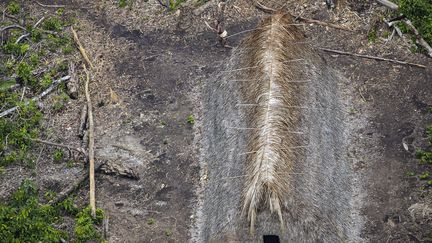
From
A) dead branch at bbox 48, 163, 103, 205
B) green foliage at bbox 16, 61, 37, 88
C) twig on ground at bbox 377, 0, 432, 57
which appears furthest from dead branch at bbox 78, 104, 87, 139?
twig on ground at bbox 377, 0, 432, 57

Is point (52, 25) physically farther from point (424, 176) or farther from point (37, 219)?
point (424, 176)

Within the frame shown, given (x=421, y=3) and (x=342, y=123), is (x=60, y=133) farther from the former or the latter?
(x=421, y=3)

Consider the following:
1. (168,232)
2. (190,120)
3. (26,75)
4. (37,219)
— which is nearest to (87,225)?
(37,219)

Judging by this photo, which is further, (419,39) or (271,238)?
(419,39)

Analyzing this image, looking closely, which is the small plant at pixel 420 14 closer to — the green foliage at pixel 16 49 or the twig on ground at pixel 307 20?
the twig on ground at pixel 307 20

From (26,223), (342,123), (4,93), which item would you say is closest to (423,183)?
(342,123)

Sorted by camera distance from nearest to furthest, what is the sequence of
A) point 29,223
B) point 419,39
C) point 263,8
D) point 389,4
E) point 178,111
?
point 29,223 → point 178,111 → point 419,39 → point 389,4 → point 263,8

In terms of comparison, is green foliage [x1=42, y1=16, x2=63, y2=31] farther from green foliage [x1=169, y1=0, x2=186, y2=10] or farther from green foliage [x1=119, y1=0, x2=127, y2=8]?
green foliage [x1=169, y1=0, x2=186, y2=10]

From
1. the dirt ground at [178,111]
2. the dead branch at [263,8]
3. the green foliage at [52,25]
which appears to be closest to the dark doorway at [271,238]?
the dirt ground at [178,111]
